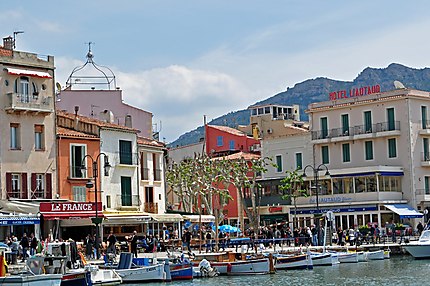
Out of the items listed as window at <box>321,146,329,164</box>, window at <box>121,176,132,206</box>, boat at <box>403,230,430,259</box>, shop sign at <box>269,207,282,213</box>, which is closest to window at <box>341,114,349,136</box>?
window at <box>321,146,329,164</box>

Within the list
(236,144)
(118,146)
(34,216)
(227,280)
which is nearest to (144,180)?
(118,146)

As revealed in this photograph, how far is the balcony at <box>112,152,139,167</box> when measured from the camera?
63606 mm

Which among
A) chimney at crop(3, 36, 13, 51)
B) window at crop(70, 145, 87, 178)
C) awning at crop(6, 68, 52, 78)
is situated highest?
chimney at crop(3, 36, 13, 51)

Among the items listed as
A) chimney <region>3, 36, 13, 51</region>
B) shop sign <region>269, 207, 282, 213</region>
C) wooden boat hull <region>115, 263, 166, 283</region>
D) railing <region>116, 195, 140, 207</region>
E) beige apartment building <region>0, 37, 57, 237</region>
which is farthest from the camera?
shop sign <region>269, 207, 282, 213</region>

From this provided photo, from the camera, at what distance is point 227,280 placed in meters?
46.7

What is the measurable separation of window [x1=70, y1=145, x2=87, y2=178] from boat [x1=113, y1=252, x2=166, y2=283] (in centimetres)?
1565

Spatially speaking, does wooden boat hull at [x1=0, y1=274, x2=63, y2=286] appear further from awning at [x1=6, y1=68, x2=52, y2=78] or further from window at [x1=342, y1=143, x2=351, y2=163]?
window at [x1=342, y1=143, x2=351, y2=163]

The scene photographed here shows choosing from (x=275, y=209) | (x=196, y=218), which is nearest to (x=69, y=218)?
(x=196, y=218)

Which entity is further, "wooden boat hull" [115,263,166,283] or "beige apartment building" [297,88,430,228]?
"beige apartment building" [297,88,430,228]

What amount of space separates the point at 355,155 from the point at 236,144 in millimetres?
18647

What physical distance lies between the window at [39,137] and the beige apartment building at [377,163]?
25374 millimetres

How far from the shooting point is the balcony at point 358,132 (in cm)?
7781

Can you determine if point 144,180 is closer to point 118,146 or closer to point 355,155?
point 118,146

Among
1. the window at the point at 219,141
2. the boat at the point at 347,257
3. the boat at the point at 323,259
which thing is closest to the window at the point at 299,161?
the window at the point at 219,141
